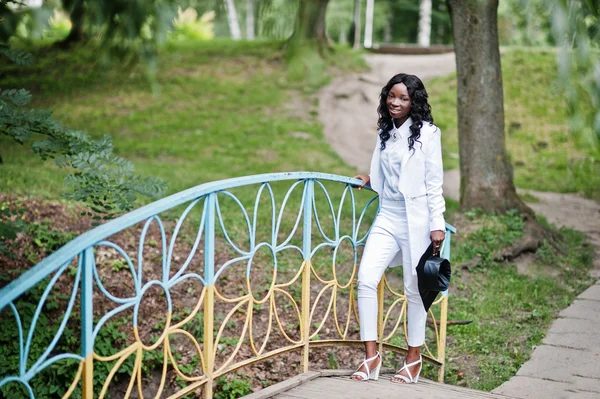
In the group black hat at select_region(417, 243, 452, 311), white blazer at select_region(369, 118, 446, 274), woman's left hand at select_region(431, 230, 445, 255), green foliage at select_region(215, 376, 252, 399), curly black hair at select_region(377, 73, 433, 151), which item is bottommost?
green foliage at select_region(215, 376, 252, 399)

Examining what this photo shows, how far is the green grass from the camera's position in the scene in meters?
13.0

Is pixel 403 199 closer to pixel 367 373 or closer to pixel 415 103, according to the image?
pixel 415 103

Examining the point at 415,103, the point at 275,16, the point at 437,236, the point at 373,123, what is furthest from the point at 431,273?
the point at 373,123

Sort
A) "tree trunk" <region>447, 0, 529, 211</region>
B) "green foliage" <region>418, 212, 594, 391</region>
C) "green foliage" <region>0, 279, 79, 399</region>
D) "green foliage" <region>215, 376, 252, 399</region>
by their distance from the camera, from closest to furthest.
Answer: "green foliage" <region>0, 279, 79, 399</region>, "green foliage" <region>215, 376, 252, 399</region>, "green foliage" <region>418, 212, 594, 391</region>, "tree trunk" <region>447, 0, 529, 211</region>

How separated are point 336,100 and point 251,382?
1215cm

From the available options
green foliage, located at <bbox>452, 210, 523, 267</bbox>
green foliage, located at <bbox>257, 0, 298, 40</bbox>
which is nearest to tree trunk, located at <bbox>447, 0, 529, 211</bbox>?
green foliage, located at <bbox>452, 210, 523, 267</bbox>

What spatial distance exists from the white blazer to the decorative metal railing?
18.0 inches

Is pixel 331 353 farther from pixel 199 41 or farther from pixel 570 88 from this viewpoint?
pixel 199 41

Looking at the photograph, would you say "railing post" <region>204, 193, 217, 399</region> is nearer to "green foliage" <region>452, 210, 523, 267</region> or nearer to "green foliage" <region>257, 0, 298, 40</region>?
"green foliage" <region>257, 0, 298, 40</region>

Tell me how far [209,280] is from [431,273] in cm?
132

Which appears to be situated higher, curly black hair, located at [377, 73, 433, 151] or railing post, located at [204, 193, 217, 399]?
curly black hair, located at [377, 73, 433, 151]

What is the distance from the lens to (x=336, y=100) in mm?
16984

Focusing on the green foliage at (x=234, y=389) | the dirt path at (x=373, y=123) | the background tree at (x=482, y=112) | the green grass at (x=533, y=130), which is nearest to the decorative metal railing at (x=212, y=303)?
the green foliage at (x=234, y=389)

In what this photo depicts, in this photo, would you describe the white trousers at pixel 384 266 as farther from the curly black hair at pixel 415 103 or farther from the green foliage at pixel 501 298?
the green foliage at pixel 501 298
